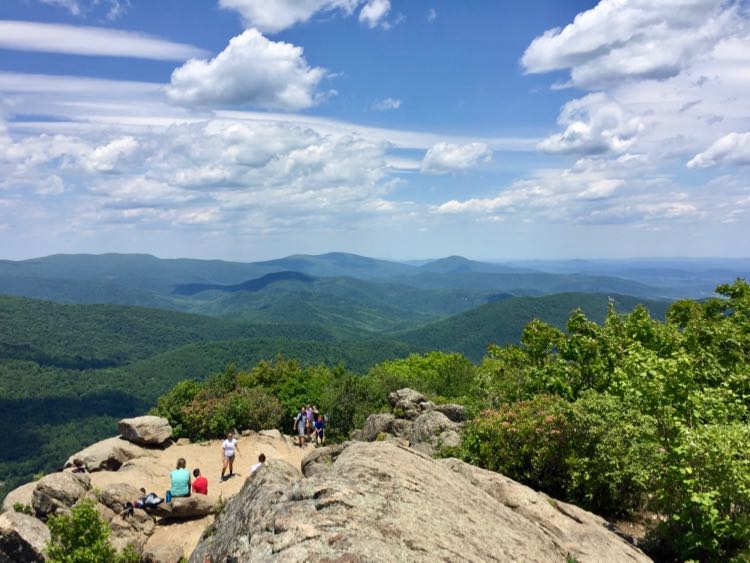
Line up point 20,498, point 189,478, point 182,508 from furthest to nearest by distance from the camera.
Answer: point 189,478, point 20,498, point 182,508

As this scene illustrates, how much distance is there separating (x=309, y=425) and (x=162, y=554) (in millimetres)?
16510

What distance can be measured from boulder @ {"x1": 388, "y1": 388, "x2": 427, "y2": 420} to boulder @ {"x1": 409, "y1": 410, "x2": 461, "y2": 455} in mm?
4930

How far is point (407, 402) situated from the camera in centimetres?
3028

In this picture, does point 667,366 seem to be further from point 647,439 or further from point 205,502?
point 205,502

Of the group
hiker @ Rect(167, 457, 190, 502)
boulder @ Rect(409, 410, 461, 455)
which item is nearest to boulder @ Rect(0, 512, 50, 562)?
hiker @ Rect(167, 457, 190, 502)

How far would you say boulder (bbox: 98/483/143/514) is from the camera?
1930 centimetres

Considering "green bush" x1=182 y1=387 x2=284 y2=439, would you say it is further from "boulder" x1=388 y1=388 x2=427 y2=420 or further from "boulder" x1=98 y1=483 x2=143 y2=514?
"boulder" x1=98 y1=483 x2=143 y2=514

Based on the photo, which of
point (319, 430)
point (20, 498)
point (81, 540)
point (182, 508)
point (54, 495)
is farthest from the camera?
point (319, 430)

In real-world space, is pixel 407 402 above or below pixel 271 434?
above

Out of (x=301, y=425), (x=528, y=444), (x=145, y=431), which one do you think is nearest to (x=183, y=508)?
(x=301, y=425)

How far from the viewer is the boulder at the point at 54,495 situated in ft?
61.0

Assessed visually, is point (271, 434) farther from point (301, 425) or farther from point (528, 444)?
point (528, 444)

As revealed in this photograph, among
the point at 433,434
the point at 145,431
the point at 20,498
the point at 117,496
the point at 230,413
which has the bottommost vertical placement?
the point at 145,431

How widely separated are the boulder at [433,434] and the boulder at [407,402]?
4930 millimetres
